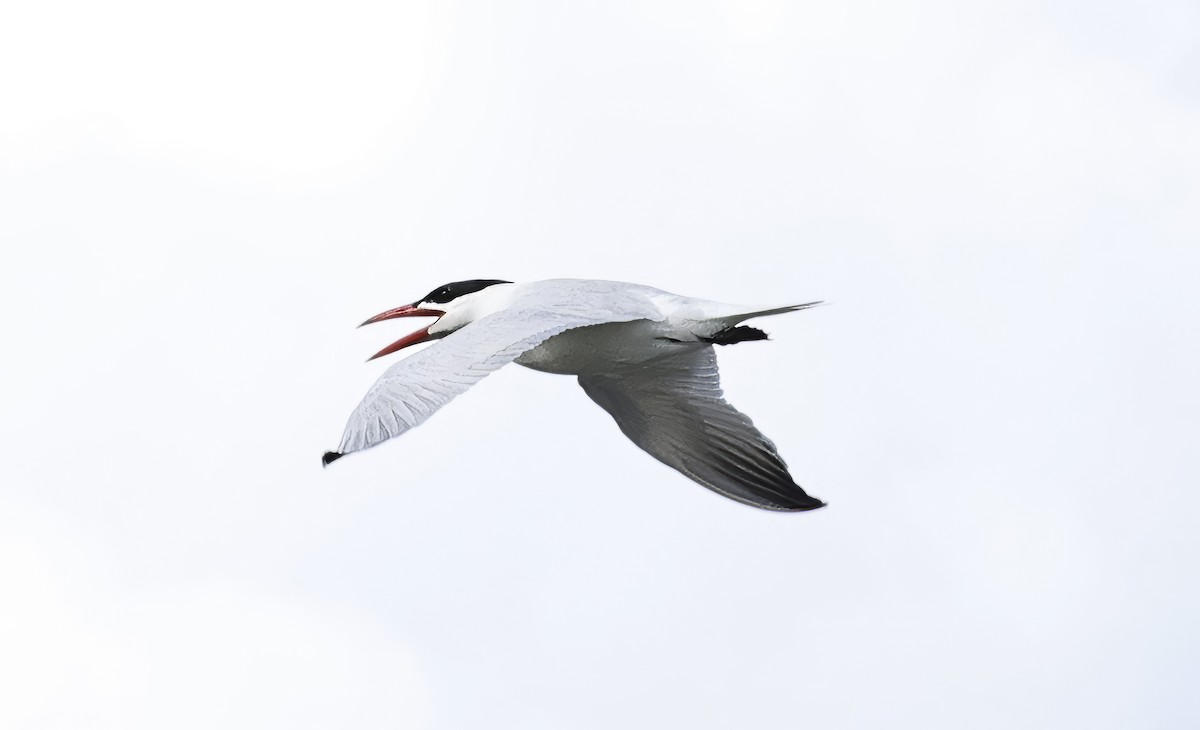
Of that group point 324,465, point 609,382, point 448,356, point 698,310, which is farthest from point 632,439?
point 324,465

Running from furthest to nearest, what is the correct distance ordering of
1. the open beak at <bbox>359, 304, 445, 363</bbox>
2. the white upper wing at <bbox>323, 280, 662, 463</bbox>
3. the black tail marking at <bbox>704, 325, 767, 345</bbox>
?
1. the open beak at <bbox>359, 304, 445, 363</bbox>
2. the black tail marking at <bbox>704, 325, 767, 345</bbox>
3. the white upper wing at <bbox>323, 280, 662, 463</bbox>

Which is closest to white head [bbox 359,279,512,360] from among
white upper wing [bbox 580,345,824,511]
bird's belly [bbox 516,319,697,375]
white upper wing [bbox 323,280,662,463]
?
white upper wing [bbox 323,280,662,463]

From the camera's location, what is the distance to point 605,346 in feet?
34.5

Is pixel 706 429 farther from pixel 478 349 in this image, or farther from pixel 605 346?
pixel 478 349

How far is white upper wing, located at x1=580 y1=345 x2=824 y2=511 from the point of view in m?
11.3

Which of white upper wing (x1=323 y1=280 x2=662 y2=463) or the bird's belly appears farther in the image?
the bird's belly

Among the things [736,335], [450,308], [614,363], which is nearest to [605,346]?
[614,363]

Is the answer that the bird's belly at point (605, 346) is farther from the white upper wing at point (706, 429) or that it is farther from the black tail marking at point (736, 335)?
the white upper wing at point (706, 429)

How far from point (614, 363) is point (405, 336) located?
1.38 metres

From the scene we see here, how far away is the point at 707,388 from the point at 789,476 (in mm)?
824

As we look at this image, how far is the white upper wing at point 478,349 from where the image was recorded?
26.2 ft

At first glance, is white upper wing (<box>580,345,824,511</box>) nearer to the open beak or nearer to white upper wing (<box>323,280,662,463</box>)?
white upper wing (<box>323,280,662,463</box>)

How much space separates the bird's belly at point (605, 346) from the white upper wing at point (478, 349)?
0.19 meters

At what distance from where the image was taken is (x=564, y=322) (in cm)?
948
